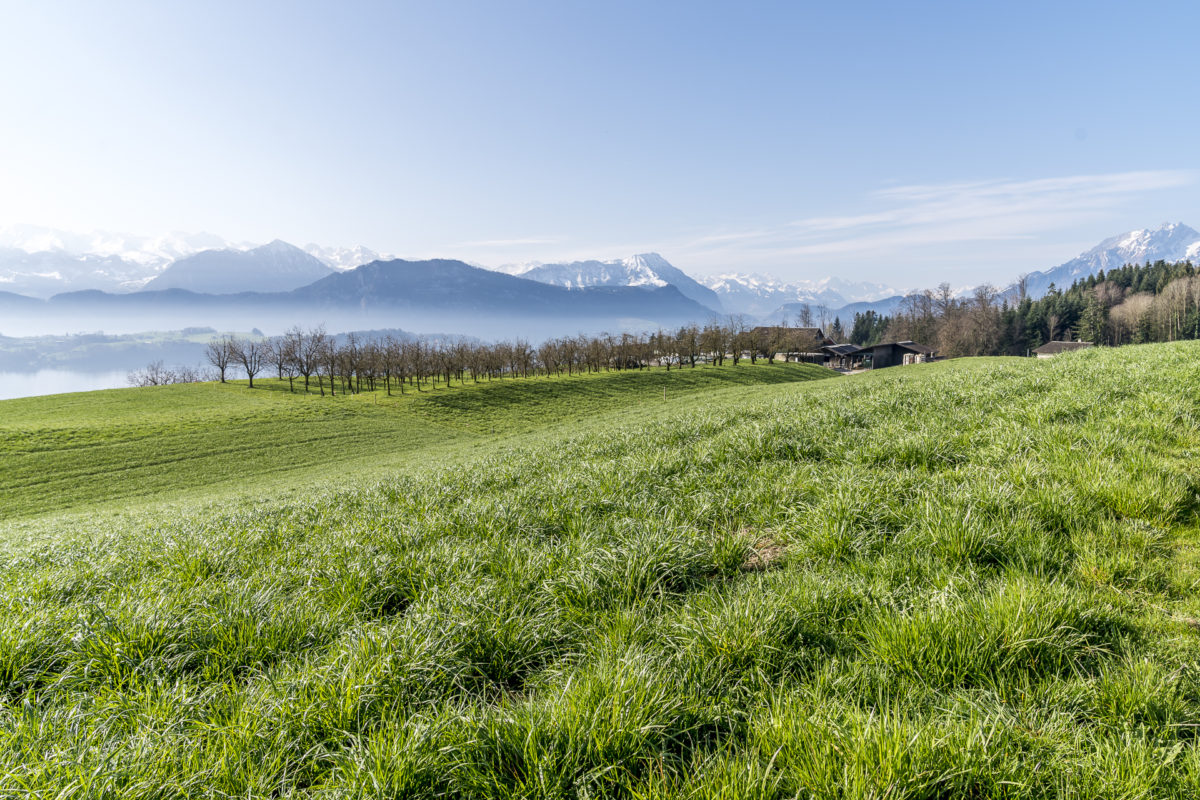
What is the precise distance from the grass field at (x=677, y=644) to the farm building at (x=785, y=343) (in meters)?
Answer: 109

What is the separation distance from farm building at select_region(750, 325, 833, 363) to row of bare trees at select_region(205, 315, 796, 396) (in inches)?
42.1

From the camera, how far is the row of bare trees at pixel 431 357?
89.1m

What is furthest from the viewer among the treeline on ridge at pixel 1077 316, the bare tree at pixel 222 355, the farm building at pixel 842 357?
the farm building at pixel 842 357

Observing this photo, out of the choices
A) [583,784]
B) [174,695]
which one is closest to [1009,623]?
[583,784]

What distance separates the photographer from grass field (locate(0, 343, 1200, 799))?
211cm

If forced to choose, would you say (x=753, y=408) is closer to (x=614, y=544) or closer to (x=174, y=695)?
(x=614, y=544)

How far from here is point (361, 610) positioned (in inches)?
155

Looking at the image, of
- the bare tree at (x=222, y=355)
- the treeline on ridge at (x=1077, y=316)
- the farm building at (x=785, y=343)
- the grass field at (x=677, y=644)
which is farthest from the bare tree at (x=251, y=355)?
the treeline on ridge at (x=1077, y=316)

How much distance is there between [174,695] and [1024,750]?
178 inches

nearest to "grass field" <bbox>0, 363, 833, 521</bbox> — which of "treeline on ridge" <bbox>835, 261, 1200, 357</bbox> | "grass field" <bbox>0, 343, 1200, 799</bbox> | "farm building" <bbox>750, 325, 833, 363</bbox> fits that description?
"grass field" <bbox>0, 343, 1200, 799</bbox>

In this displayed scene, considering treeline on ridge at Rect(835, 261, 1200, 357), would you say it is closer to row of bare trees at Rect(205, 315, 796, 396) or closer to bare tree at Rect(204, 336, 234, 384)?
row of bare trees at Rect(205, 315, 796, 396)

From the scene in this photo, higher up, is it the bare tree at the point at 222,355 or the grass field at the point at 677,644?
the bare tree at the point at 222,355

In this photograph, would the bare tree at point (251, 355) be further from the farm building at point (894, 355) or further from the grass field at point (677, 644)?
the farm building at point (894, 355)

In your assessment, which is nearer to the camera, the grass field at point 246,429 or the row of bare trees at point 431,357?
the grass field at point 246,429
